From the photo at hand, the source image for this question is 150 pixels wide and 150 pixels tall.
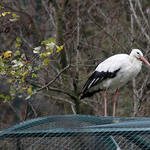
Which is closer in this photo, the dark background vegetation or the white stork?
the white stork

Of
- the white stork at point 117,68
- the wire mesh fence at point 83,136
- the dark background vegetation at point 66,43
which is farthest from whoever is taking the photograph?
the dark background vegetation at point 66,43

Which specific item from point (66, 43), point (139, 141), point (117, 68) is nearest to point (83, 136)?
point (139, 141)

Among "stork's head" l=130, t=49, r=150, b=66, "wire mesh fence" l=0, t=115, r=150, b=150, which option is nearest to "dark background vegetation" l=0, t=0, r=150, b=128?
"stork's head" l=130, t=49, r=150, b=66

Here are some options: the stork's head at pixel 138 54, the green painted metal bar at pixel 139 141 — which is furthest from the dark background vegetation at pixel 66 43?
the green painted metal bar at pixel 139 141

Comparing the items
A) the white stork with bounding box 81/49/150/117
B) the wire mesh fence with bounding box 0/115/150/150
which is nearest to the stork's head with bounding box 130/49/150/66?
the white stork with bounding box 81/49/150/117

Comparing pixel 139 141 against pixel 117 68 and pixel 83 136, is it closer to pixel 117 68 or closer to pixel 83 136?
pixel 83 136

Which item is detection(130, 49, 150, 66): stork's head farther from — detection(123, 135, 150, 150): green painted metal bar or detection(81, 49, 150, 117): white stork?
detection(123, 135, 150, 150): green painted metal bar

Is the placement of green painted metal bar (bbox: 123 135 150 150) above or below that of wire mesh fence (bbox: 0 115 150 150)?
below

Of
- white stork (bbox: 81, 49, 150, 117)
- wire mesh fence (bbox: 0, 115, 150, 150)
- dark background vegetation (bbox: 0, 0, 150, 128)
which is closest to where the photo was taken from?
wire mesh fence (bbox: 0, 115, 150, 150)

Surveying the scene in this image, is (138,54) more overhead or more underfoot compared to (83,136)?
more overhead

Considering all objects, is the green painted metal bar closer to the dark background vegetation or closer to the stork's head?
the dark background vegetation

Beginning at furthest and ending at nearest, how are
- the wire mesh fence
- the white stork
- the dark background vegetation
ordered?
the dark background vegetation < the white stork < the wire mesh fence

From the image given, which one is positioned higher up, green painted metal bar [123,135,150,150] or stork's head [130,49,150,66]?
stork's head [130,49,150,66]

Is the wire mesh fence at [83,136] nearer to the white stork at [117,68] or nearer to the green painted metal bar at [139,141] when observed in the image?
the green painted metal bar at [139,141]
